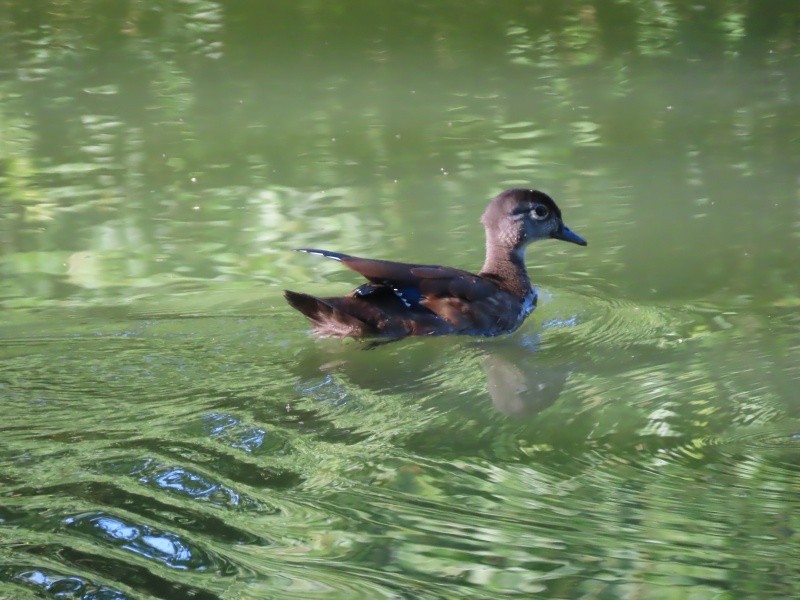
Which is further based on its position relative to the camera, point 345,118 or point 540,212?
point 345,118

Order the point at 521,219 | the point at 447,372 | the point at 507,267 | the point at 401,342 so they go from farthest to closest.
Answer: the point at 521,219
the point at 507,267
the point at 401,342
the point at 447,372

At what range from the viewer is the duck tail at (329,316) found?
7.31m

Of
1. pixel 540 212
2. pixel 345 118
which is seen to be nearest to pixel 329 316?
pixel 540 212

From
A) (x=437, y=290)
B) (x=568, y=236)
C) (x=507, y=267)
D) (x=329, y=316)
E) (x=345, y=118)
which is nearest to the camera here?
(x=329, y=316)

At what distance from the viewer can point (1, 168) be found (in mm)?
11180

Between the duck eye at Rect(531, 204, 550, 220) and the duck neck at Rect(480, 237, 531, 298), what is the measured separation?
247mm

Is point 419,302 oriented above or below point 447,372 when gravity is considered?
above

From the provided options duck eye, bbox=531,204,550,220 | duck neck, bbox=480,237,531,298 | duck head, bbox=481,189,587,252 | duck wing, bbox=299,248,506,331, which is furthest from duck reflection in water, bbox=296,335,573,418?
duck eye, bbox=531,204,550,220

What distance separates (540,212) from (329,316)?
207 centimetres

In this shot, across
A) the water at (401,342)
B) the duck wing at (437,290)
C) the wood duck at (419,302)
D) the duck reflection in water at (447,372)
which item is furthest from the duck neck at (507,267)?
the duck reflection in water at (447,372)

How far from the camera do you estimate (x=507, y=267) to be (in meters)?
8.59

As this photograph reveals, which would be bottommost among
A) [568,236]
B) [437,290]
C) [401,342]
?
[401,342]

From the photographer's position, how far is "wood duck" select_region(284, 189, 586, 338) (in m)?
7.44

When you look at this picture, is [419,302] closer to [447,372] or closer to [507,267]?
[447,372]
